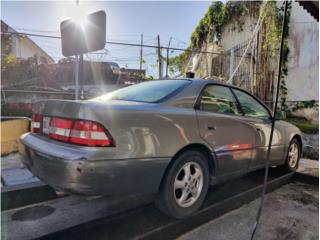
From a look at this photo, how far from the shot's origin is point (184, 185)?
8.47 ft

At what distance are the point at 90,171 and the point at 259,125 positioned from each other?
225 cm

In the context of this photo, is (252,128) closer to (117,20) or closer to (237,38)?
(117,20)

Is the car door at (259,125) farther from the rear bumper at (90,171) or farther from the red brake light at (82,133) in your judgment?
the red brake light at (82,133)

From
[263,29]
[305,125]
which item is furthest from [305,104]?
[263,29]

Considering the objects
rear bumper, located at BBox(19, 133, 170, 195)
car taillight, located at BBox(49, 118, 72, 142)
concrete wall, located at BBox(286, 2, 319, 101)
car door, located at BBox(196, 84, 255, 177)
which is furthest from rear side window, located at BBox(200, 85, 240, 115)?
concrete wall, located at BBox(286, 2, 319, 101)

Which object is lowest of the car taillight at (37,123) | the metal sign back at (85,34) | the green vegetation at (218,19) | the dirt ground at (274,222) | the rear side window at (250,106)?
the dirt ground at (274,222)

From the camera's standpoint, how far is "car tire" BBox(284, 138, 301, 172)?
414 centimetres

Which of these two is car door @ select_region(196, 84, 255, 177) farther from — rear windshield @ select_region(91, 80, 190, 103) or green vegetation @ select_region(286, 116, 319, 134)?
green vegetation @ select_region(286, 116, 319, 134)

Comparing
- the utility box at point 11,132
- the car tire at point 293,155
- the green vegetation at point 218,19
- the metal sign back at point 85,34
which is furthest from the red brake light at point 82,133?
the green vegetation at point 218,19

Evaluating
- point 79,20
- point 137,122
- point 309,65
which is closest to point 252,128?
point 137,122

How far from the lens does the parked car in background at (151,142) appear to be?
2.06m

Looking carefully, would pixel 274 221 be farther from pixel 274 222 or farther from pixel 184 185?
pixel 184 185

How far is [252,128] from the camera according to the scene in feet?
10.8

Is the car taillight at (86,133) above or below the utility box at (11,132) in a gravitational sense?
above
